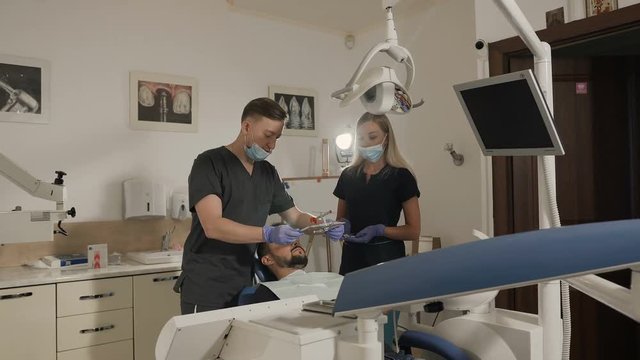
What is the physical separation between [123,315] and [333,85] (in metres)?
2.63

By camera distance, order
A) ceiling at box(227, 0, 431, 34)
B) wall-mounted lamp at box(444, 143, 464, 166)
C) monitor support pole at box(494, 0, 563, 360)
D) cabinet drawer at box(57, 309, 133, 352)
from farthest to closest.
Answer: ceiling at box(227, 0, 431, 34), wall-mounted lamp at box(444, 143, 464, 166), cabinet drawer at box(57, 309, 133, 352), monitor support pole at box(494, 0, 563, 360)

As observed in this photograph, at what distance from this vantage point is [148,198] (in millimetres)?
3381

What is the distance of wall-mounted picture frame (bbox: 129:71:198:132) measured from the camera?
348 centimetres

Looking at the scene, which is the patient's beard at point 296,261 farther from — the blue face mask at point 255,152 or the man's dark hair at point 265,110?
the man's dark hair at point 265,110

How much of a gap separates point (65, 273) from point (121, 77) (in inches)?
54.3

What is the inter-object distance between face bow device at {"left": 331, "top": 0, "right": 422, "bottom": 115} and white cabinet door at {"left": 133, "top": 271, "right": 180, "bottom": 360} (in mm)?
1905

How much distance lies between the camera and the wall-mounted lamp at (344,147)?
13.5ft

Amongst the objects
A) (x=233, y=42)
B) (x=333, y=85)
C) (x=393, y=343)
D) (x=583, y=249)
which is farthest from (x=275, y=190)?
(x=333, y=85)

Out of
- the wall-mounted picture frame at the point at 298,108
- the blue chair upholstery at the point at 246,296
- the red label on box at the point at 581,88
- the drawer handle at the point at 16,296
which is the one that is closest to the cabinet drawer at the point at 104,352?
the drawer handle at the point at 16,296

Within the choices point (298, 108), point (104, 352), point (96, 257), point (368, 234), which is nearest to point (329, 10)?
point (298, 108)

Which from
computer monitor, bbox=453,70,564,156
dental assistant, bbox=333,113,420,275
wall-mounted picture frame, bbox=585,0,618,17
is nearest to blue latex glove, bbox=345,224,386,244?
dental assistant, bbox=333,113,420,275

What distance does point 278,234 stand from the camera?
1974 millimetres

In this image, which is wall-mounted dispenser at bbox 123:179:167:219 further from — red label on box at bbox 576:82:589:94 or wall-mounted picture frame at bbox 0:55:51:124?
red label on box at bbox 576:82:589:94

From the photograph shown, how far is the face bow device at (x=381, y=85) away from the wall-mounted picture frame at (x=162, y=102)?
2324 millimetres
